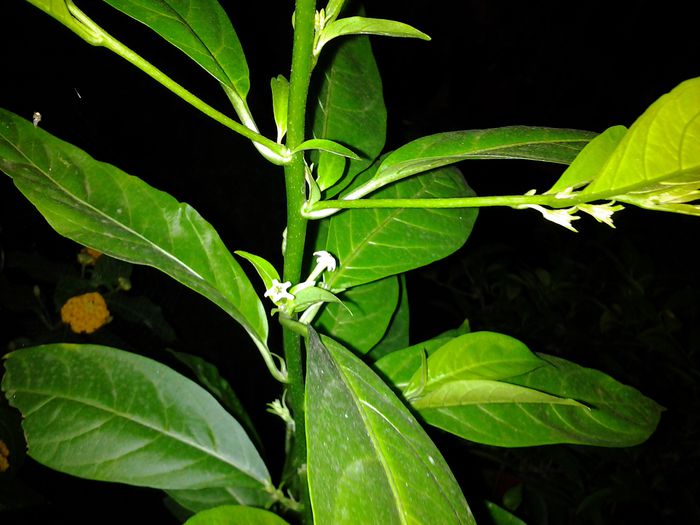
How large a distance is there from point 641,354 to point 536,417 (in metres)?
1.40

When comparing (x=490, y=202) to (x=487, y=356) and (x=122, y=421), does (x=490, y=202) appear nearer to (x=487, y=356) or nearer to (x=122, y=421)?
(x=487, y=356)

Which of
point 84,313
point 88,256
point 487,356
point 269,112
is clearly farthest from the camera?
point 269,112

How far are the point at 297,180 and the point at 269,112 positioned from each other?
1.67m

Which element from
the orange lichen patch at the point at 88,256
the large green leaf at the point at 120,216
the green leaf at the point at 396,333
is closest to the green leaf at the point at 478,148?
the large green leaf at the point at 120,216

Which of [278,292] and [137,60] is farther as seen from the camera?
[278,292]

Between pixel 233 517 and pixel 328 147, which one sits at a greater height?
pixel 328 147

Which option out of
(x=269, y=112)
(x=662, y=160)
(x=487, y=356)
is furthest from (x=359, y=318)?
(x=269, y=112)

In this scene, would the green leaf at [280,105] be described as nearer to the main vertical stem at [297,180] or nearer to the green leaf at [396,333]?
the main vertical stem at [297,180]

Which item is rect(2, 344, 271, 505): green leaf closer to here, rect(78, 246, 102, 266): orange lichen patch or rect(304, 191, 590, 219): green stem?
rect(304, 191, 590, 219): green stem

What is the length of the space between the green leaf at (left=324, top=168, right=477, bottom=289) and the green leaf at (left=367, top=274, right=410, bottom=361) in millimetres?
172

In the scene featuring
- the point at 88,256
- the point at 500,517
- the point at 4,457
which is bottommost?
the point at 4,457

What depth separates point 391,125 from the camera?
2158 millimetres

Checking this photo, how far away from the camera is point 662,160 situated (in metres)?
0.34

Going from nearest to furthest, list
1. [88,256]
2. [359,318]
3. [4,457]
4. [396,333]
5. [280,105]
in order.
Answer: [280,105] → [359,318] → [396,333] → [4,457] → [88,256]
